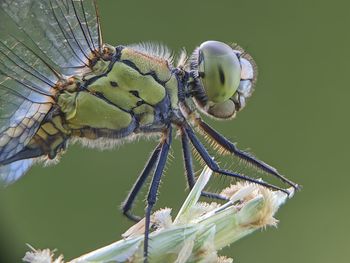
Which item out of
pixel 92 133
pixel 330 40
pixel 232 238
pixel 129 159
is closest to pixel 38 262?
pixel 232 238

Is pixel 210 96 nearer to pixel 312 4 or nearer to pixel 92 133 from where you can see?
pixel 92 133

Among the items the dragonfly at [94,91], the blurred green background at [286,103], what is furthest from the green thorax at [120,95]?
the blurred green background at [286,103]

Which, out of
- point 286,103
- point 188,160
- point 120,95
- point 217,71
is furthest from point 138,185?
point 286,103

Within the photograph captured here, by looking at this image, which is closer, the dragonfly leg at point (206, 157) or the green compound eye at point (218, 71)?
the dragonfly leg at point (206, 157)

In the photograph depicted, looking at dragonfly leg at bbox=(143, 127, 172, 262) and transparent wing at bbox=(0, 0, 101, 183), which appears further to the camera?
transparent wing at bbox=(0, 0, 101, 183)

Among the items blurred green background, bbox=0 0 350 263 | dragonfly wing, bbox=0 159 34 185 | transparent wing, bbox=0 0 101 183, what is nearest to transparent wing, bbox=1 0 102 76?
transparent wing, bbox=0 0 101 183

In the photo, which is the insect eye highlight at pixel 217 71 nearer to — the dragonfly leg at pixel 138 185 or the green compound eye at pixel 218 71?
the green compound eye at pixel 218 71

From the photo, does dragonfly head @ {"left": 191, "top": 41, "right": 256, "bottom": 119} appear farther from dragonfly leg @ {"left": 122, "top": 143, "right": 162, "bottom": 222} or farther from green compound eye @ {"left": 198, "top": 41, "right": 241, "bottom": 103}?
dragonfly leg @ {"left": 122, "top": 143, "right": 162, "bottom": 222}
